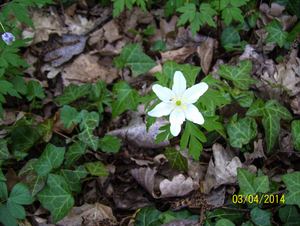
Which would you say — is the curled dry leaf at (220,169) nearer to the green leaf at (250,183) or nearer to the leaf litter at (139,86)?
the leaf litter at (139,86)

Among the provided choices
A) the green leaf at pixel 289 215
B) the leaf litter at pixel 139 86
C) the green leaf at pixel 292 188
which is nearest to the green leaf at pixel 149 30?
the leaf litter at pixel 139 86

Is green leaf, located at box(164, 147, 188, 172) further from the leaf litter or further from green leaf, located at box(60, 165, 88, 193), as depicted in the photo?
green leaf, located at box(60, 165, 88, 193)

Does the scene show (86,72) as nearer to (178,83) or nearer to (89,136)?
(89,136)

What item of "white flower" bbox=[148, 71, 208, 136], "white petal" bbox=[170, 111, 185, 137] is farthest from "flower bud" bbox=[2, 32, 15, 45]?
"white petal" bbox=[170, 111, 185, 137]

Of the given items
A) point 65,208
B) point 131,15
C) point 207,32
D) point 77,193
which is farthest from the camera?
point 131,15

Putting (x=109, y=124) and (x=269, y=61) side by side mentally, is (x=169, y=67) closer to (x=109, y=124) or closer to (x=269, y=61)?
(x=109, y=124)

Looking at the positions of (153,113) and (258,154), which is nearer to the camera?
(153,113)

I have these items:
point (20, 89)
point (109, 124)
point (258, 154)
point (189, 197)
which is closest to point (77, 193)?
point (109, 124)
